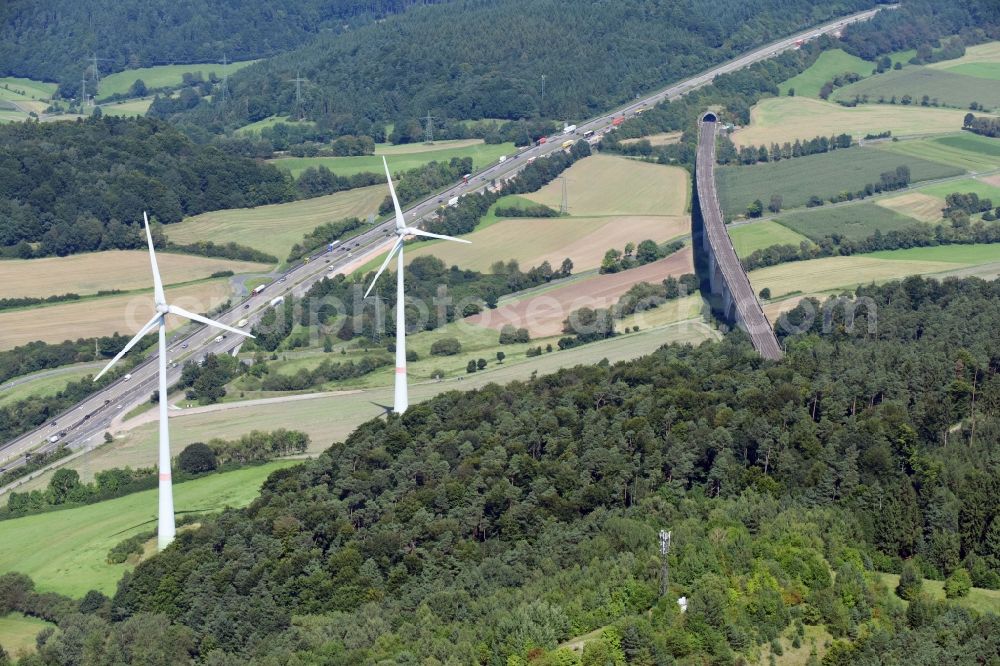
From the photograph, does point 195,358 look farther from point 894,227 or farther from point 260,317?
point 894,227

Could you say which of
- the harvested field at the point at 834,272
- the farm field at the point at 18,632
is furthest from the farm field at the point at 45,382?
the harvested field at the point at 834,272

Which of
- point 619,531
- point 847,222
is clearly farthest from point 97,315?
point 619,531

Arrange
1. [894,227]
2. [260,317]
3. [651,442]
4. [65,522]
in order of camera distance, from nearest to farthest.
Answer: [651,442] < [65,522] < [260,317] < [894,227]

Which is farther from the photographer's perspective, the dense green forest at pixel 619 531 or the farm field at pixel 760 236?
the farm field at pixel 760 236

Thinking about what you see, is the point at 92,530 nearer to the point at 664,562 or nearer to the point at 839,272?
the point at 664,562

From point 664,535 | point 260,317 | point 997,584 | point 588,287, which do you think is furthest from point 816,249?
point 664,535

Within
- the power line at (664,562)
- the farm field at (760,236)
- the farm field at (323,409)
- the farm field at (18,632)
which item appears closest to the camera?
the power line at (664,562)

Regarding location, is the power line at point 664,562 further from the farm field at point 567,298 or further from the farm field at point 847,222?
the farm field at point 847,222

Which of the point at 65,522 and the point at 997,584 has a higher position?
the point at 997,584
